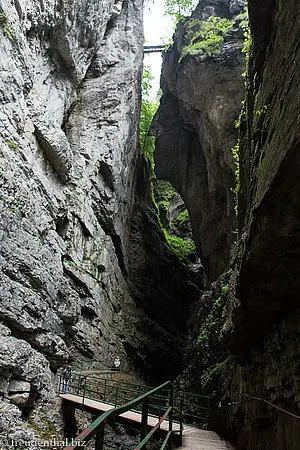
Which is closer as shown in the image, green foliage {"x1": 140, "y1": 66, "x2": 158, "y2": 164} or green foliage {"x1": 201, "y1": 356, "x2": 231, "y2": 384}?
green foliage {"x1": 201, "y1": 356, "x2": 231, "y2": 384}

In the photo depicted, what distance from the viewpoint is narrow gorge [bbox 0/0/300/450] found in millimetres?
4215

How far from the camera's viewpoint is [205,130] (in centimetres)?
1853

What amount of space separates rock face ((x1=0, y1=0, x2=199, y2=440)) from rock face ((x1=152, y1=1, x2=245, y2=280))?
8.67 feet

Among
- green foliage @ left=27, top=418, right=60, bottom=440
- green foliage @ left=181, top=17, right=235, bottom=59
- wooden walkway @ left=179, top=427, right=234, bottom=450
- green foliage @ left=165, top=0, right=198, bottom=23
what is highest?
green foliage @ left=165, top=0, right=198, bottom=23

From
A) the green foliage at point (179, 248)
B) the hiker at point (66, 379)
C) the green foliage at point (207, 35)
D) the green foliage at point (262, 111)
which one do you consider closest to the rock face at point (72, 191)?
the hiker at point (66, 379)

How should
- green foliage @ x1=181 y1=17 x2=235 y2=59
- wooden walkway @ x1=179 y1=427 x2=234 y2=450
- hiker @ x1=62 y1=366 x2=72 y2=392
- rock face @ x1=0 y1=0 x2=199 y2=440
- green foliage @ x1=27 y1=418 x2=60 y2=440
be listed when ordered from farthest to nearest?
green foliage @ x1=181 y1=17 x2=235 y2=59 < hiker @ x1=62 y1=366 x2=72 y2=392 < rock face @ x1=0 y1=0 x2=199 y2=440 < green foliage @ x1=27 y1=418 x2=60 y2=440 < wooden walkway @ x1=179 y1=427 x2=234 y2=450

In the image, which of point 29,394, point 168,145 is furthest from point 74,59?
point 29,394

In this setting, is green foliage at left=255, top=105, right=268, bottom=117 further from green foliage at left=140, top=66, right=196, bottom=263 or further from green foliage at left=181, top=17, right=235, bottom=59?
green foliage at left=140, top=66, right=196, bottom=263

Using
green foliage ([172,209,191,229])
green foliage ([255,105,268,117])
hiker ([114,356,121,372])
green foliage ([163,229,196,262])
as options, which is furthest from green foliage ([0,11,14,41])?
green foliage ([172,209,191,229])

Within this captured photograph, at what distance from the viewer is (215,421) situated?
8.88m

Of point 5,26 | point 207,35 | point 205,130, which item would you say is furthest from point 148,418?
point 207,35

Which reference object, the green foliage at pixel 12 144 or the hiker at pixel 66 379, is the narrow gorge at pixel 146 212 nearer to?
the green foliage at pixel 12 144

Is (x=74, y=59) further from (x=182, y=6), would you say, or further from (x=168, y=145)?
(x=182, y=6)

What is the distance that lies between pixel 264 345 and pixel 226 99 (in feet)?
46.7
